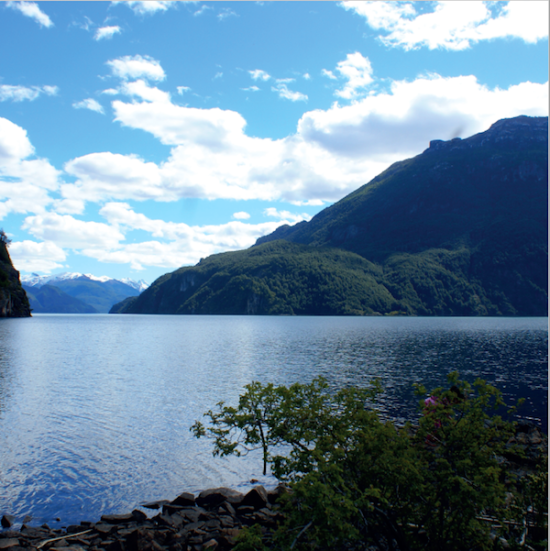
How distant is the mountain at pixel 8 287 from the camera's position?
169m

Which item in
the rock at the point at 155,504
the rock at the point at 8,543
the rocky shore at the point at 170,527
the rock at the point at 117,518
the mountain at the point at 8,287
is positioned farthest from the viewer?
the mountain at the point at 8,287

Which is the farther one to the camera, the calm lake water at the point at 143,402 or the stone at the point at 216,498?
the calm lake water at the point at 143,402

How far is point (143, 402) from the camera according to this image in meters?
34.8

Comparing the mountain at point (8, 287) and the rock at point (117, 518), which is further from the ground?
the mountain at point (8, 287)

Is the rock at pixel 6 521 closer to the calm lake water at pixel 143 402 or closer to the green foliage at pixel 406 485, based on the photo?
the calm lake water at pixel 143 402

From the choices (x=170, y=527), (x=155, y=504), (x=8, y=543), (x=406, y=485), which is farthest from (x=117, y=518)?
(x=406, y=485)

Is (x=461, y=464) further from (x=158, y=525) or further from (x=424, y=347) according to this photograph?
(x=424, y=347)

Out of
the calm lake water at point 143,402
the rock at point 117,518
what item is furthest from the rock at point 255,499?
the rock at point 117,518

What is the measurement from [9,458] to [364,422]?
20.7 meters

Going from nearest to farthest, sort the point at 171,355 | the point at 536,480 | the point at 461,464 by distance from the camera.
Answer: the point at 461,464
the point at 536,480
the point at 171,355

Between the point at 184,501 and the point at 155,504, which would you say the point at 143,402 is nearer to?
the point at 155,504

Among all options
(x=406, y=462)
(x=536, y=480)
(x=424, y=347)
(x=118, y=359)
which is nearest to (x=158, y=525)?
(x=406, y=462)

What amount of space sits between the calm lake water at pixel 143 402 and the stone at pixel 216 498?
6.01 feet

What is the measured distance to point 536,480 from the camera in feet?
34.6
